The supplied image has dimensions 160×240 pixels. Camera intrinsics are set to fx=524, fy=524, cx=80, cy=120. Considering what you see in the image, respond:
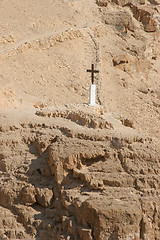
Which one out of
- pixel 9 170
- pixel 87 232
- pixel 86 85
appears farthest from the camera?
pixel 86 85

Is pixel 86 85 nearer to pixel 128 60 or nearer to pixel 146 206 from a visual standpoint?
pixel 128 60

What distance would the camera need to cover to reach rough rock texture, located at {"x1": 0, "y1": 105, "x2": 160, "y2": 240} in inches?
389

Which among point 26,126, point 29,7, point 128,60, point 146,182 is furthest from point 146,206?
point 29,7

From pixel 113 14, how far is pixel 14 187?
21485 millimetres

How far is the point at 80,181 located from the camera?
10680 millimetres

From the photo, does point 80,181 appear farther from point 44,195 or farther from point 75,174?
point 44,195

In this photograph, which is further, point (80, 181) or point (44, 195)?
point (44, 195)

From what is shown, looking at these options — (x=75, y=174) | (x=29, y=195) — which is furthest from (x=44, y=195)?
(x=75, y=174)

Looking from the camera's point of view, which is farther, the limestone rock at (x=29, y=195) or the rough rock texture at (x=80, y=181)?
the limestone rock at (x=29, y=195)

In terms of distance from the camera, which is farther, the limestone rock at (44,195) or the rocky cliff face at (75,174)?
the limestone rock at (44,195)

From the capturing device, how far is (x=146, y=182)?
10.6 metres

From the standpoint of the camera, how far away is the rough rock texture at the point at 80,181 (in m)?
9.88

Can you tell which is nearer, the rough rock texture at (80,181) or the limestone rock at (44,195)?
the rough rock texture at (80,181)

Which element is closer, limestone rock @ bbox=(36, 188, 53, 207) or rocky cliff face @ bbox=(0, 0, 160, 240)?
rocky cliff face @ bbox=(0, 0, 160, 240)
